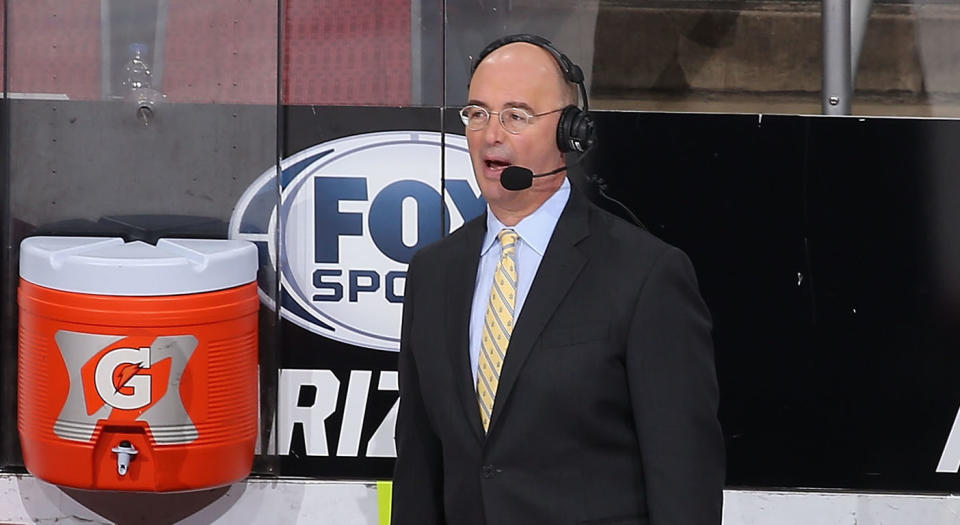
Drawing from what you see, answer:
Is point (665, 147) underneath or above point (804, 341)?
above

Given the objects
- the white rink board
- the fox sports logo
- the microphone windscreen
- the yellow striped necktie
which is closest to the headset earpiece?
the microphone windscreen

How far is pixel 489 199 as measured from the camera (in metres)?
2.60

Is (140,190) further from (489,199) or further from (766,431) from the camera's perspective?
(766,431)

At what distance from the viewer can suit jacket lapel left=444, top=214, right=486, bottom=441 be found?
2.48 metres

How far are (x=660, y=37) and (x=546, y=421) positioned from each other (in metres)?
1.98

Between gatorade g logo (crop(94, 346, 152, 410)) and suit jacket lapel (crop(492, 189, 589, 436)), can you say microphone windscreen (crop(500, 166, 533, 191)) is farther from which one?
gatorade g logo (crop(94, 346, 152, 410))

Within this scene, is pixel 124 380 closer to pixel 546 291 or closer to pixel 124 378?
pixel 124 378

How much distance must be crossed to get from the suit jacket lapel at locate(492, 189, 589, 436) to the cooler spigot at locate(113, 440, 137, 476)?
1488 millimetres

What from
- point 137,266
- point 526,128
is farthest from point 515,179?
point 137,266

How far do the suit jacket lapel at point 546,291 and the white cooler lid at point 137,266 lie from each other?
140cm

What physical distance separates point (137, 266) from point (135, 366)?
259 millimetres

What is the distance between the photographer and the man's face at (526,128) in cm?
257

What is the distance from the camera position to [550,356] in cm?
242

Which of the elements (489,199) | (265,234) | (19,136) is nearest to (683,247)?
(265,234)
